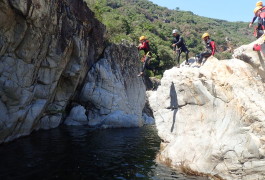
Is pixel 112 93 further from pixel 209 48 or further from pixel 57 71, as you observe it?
pixel 209 48

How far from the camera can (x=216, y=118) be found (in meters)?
14.8

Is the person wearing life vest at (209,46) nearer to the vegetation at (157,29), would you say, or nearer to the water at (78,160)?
the water at (78,160)

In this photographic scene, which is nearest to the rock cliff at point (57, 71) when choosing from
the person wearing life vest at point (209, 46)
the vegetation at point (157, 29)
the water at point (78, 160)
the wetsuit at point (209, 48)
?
the water at point (78, 160)

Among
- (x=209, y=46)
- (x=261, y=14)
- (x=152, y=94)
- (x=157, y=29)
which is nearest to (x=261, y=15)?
(x=261, y=14)

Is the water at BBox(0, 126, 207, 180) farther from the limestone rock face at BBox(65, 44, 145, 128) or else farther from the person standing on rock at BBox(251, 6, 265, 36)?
the limestone rock face at BBox(65, 44, 145, 128)

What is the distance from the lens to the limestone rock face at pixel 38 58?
1888 centimetres

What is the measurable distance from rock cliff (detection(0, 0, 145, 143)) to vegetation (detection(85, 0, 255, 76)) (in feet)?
22.1

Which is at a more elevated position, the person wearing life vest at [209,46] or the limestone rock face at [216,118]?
the person wearing life vest at [209,46]

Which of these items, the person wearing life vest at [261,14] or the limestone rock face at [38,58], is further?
the limestone rock face at [38,58]

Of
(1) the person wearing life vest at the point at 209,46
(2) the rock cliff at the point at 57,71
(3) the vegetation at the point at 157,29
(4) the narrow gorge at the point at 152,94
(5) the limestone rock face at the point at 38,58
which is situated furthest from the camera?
(3) the vegetation at the point at 157,29

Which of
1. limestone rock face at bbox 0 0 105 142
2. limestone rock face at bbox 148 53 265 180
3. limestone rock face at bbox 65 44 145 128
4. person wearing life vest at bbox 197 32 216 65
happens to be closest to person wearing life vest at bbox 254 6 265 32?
limestone rock face at bbox 148 53 265 180

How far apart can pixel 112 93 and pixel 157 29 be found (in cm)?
6743

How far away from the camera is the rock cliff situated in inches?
757

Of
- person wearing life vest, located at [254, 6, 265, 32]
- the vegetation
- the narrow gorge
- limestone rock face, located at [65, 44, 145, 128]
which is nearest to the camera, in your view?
the narrow gorge
